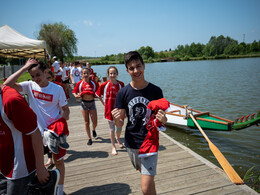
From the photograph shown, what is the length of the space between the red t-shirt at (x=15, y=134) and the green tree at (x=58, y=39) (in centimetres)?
4140

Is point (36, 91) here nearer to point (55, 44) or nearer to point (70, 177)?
point (70, 177)

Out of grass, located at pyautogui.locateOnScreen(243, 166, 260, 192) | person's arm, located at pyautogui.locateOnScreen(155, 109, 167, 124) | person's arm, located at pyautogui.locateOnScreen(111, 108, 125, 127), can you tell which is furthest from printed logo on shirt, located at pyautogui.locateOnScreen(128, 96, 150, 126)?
grass, located at pyautogui.locateOnScreen(243, 166, 260, 192)

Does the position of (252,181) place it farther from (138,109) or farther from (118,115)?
(118,115)

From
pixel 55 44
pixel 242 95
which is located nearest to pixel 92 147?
pixel 242 95

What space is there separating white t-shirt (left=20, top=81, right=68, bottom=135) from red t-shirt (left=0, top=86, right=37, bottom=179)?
1.33 metres

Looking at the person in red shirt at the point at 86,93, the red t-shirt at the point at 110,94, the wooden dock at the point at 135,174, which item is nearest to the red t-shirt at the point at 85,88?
the person in red shirt at the point at 86,93

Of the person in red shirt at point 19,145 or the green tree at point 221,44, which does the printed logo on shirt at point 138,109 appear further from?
the green tree at point 221,44

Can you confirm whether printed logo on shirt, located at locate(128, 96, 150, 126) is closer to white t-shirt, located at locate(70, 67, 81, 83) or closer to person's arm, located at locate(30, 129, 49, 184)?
person's arm, located at locate(30, 129, 49, 184)

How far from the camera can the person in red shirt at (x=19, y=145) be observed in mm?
1605

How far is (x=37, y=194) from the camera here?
5.86 ft

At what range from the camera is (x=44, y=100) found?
304cm

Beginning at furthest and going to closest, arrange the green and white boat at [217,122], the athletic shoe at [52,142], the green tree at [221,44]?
the green tree at [221,44]
the green and white boat at [217,122]
the athletic shoe at [52,142]

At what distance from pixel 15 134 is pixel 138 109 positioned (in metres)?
1.38

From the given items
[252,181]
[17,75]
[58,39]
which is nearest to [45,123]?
[17,75]
